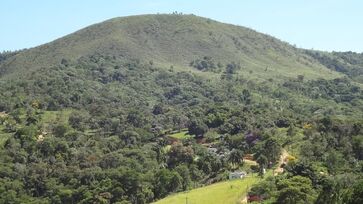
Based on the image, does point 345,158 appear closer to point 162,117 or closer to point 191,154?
point 191,154

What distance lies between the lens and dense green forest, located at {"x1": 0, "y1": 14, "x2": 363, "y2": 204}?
8150cm

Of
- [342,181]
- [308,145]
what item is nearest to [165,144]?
[308,145]

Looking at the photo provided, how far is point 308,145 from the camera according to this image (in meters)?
86.9

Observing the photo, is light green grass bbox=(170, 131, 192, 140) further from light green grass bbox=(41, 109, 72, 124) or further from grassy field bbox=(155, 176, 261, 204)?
grassy field bbox=(155, 176, 261, 204)

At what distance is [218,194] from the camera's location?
7306cm

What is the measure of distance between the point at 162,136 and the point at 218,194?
53797mm

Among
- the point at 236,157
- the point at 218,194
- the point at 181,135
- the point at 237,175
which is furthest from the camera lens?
the point at 181,135

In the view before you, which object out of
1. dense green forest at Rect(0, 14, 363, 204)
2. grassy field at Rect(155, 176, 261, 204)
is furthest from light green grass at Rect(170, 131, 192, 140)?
grassy field at Rect(155, 176, 261, 204)

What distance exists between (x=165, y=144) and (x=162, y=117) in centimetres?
3018

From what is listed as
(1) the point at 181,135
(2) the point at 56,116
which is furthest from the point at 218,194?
(2) the point at 56,116

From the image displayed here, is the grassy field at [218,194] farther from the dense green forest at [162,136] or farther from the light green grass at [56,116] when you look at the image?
the light green grass at [56,116]

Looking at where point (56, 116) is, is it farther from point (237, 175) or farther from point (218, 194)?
point (218, 194)

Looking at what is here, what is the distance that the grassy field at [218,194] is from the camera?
7069cm

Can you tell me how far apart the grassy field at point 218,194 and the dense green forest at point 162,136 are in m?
3.18
